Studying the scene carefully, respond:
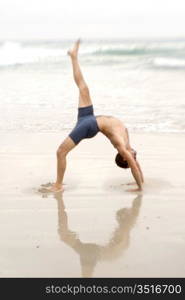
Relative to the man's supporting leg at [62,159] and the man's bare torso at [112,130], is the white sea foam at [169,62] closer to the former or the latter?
the man's bare torso at [112,130]

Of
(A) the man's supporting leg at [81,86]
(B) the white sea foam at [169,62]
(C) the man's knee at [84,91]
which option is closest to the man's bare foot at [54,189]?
(A) the man's supporting leg at [81,86]

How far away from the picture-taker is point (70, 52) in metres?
6.30

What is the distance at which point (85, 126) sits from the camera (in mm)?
6004

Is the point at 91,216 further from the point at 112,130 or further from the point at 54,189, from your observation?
the point at 112,130

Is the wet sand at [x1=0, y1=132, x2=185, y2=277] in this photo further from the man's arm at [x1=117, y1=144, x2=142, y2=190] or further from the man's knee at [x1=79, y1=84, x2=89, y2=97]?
the man's knee at [x1=79, y1=84, x2=89, y2=97]

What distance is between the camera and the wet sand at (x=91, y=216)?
4.00m

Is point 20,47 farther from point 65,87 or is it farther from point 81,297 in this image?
point 81,297

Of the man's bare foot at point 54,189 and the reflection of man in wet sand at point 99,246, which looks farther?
the man's bare foot at point 54,189

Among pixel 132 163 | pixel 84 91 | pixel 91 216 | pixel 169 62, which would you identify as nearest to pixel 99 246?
pixel 91 216

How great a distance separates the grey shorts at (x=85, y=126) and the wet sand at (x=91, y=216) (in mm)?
597

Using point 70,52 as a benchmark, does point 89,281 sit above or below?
below

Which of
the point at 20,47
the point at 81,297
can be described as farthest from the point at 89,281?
the point at 20,47

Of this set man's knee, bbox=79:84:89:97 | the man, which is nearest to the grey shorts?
the man

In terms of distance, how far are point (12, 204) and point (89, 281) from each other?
1991 millimetres
